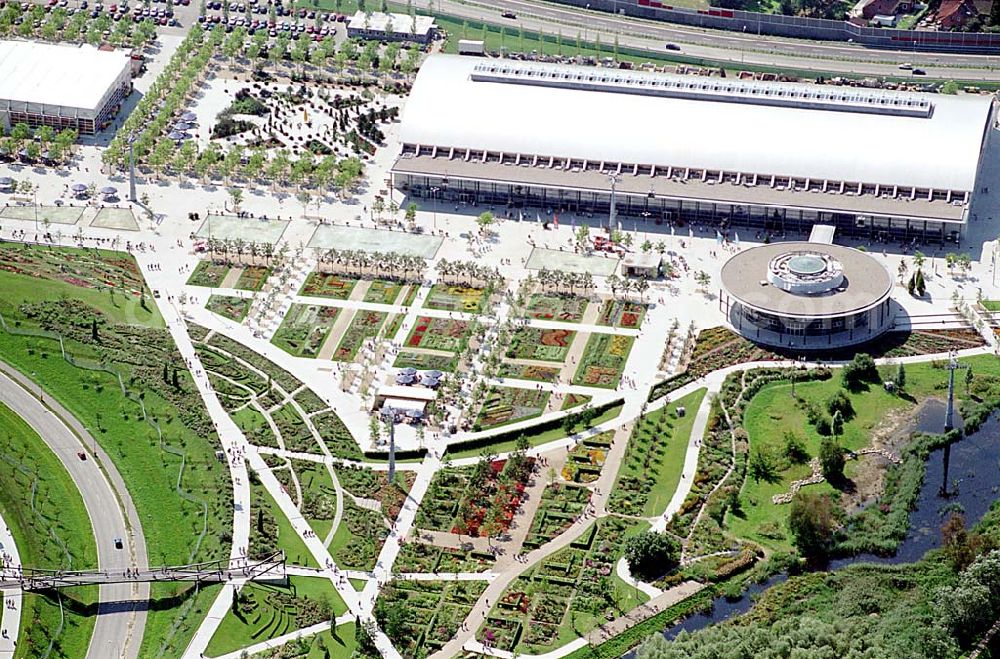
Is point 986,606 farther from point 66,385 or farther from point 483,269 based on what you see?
point 66,385

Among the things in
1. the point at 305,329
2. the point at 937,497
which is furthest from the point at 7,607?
the point at 937,497

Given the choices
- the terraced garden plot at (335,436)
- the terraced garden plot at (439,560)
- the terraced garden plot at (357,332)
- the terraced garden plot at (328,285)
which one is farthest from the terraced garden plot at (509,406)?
the terraced garden plot at (328,285)

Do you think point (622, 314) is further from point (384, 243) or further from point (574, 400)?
point (384, 243)

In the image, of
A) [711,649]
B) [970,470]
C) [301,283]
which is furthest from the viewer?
[301,283]

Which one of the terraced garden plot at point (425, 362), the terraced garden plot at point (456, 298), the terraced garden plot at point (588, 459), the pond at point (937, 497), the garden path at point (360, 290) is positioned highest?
the pond at point (937, 497)

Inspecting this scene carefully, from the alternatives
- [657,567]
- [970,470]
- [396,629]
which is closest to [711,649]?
[657,567]

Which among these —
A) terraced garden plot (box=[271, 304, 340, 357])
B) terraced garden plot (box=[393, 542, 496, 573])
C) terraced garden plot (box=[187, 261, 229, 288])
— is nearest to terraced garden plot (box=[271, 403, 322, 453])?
terraced garden plot (box=[271, 304, 340, 357])

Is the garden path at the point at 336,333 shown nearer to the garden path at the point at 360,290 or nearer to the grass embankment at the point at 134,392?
the garden path at the point at 360,290
